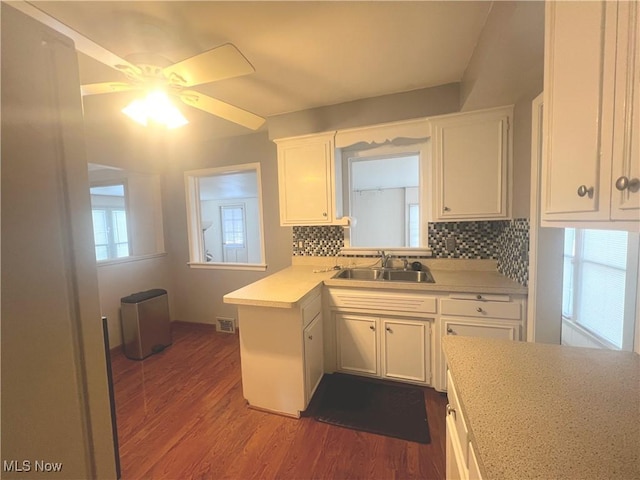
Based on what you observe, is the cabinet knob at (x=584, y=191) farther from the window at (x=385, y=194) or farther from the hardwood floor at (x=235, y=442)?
the window at (x=385, y=194)

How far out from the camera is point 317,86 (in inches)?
81.4

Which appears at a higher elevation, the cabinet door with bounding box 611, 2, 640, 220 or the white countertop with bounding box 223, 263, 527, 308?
the cabinet door with bounding box 611, 2, 640, 220

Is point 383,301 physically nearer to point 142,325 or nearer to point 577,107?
point 577,107

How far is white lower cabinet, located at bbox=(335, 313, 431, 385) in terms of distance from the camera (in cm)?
202

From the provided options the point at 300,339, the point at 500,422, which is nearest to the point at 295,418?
the point at 300,339

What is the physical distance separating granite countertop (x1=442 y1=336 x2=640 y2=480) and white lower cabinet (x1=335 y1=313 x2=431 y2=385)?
40.8 inches

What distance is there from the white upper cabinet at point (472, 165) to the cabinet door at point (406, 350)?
912 mm

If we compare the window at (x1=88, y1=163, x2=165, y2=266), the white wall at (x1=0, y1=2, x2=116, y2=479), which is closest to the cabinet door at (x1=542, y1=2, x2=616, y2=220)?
the white wall at (x1=0, y1=2, x2=116, y2=479)

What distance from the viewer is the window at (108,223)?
12.5 feet

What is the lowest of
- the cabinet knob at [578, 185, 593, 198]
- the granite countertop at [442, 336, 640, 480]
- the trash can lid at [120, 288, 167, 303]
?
the trash can lid at [120, 288, 167, 303]

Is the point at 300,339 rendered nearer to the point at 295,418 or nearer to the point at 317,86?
the point at 295,418

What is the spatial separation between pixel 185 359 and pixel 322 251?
1.77 m

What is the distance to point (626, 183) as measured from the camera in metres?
0.60

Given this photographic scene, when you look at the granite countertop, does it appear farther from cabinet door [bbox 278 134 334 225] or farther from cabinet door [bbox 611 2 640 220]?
cabinet door [bbox 278 134 334 225]
